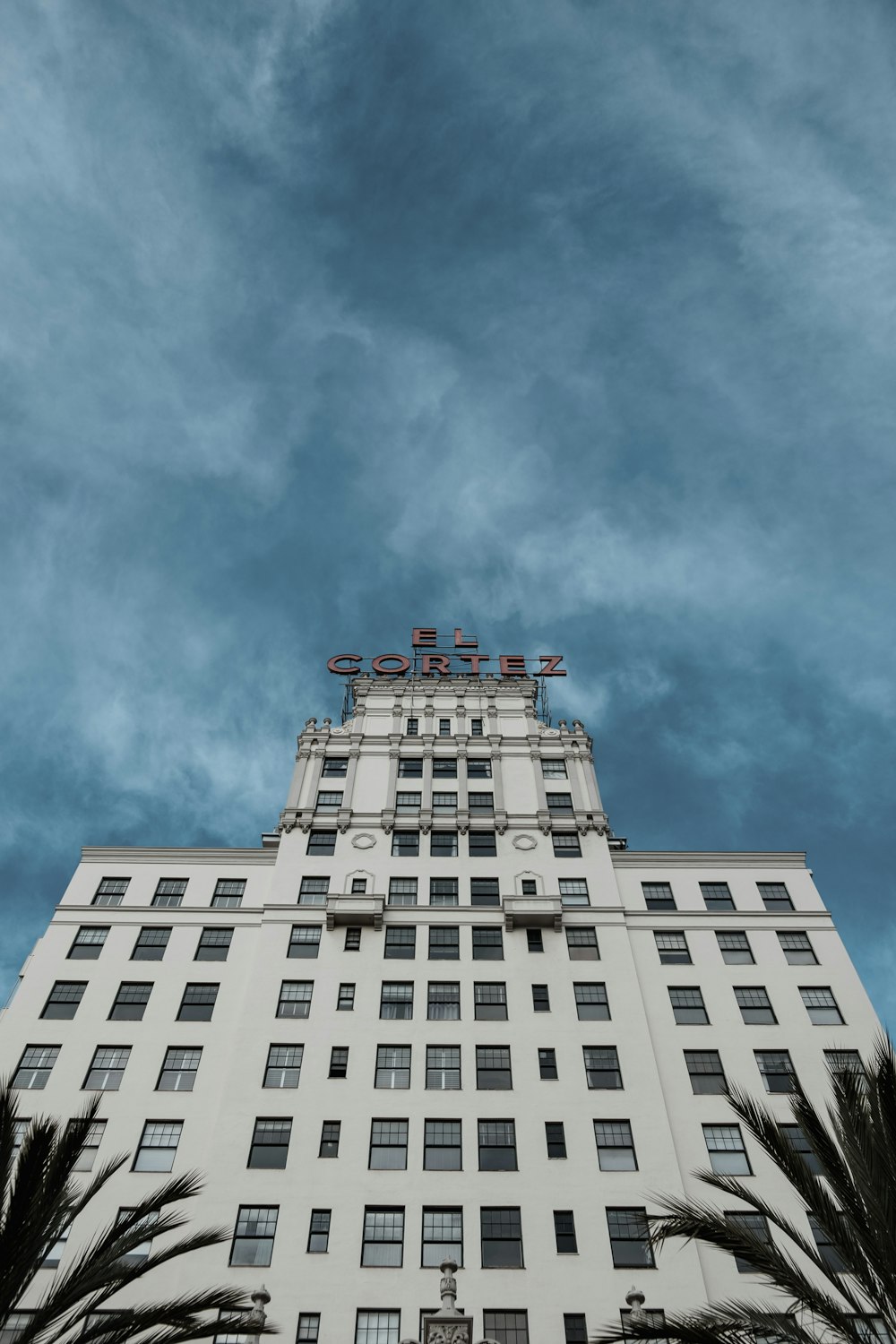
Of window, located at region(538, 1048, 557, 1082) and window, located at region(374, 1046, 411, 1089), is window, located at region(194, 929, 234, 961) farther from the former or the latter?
window, located at region(538, 1048, 557, 1082)

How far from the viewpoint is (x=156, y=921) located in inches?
2040

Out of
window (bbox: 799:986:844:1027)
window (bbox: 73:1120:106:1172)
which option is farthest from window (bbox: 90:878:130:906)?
window (bbox: 799:986:844:1027)

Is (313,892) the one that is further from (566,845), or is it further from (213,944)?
(566,845)

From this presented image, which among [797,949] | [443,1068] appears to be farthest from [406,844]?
[797,949]

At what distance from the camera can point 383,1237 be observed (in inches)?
1521

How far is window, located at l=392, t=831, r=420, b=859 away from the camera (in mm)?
55688

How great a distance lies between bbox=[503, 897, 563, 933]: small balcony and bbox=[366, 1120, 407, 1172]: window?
38.5 feet

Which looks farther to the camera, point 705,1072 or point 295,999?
point 295,999

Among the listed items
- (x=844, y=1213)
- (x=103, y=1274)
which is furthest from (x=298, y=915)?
(x=844, y=1213)

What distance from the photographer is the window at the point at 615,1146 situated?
134ft

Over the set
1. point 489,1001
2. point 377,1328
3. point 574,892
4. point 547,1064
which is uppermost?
point 574,892

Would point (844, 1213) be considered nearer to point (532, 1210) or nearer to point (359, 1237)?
point (532, 1210)

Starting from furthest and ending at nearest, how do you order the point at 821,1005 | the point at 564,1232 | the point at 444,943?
the point at 444,943, the point at 821,1005, the point at 564,1232

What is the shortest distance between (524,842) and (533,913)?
6460 millimetres
